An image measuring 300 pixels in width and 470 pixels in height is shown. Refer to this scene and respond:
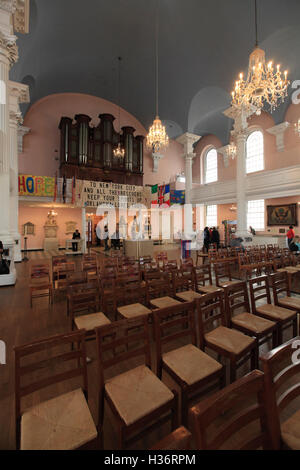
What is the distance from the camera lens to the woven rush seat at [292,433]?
0.98 m

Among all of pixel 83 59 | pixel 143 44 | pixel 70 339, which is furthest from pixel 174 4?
pixel 70 339

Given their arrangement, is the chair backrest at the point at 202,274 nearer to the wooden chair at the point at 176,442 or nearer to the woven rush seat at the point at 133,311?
the woven rush seat at the point at 133,311

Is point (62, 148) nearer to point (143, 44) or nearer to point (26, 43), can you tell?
point (26, 43)

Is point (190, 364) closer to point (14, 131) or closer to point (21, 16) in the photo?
point (21, 16)

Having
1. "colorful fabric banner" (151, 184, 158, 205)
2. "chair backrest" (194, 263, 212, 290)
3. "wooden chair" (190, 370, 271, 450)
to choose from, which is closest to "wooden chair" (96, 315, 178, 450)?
"wooden chair" (190, 370, 271, 450)

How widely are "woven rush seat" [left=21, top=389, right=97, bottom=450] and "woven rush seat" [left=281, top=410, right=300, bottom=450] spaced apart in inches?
37.1

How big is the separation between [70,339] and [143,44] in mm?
11262

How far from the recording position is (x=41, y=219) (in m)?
12.0

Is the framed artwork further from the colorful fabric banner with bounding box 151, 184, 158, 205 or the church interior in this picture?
the colorful fabric banner with bounding box 151, 184, 158, 205

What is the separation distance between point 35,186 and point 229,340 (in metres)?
9.66

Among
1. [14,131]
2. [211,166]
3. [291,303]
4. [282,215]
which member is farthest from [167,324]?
[211,166]

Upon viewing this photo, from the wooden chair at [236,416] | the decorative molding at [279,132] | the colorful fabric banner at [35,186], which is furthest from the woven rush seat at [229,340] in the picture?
the decorative molding at [279,132]

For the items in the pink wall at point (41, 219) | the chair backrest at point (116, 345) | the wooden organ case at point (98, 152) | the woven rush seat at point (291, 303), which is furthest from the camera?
the pink wall at point (41, 219)

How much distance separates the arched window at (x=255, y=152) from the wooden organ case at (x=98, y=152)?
6.47 meters
